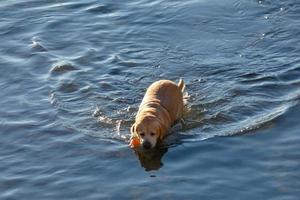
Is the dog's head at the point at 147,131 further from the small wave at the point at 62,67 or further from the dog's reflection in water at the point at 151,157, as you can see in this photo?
the small wave at the point at 62,67

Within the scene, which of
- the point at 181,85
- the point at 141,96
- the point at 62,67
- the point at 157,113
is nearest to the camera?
the point at 157,113

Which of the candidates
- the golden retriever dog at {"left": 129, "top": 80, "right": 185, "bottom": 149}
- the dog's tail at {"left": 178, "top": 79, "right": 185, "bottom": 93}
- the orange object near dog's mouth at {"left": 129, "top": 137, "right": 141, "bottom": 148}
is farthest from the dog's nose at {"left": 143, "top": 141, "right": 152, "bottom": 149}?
the dog's tail at {"left": 178, "top": 79, "right": 185, "bottom": 93}

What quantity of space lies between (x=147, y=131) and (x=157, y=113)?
49 centimetres

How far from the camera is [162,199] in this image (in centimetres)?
962

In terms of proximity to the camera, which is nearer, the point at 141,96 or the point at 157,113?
the point at 157,113

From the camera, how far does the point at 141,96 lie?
12.8 metres

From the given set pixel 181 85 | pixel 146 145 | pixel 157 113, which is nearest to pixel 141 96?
pixel 181 85

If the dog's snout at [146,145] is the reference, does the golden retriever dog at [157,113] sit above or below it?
above

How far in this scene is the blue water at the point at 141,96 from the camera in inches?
400

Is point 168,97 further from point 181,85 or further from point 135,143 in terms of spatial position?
point 135,143

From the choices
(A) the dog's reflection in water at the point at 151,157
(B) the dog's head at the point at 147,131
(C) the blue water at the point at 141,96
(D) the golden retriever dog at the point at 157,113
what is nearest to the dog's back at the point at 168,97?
(D) the golden retriever dog at the point at 157,113

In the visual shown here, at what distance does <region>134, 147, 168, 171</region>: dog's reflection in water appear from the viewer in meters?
10.7

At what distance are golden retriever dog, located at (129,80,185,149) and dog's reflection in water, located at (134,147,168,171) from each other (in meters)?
0.09

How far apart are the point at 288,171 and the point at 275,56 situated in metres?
4.18
